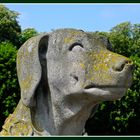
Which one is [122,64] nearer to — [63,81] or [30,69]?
[63,81]

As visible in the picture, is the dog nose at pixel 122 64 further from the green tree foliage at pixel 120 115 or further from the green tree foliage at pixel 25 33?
the green tree foliage at pixel 25 33

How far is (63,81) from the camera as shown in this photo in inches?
213

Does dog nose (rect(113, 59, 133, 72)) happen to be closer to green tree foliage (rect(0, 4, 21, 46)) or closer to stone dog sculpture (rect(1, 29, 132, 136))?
stone dog sculpture (rect(1, 29, 132, 136))

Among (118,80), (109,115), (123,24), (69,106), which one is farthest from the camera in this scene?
(123,24)

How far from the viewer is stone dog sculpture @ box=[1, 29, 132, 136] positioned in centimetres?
533

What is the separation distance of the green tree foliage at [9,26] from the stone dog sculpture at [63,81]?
34.7 metres

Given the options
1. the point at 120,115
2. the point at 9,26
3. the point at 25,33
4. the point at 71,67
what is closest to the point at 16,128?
the point at 71,67

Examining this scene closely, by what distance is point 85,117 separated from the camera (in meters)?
5.68

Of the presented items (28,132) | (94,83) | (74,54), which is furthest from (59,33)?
(28,132)

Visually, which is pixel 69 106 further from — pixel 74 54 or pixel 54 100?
pixel 74 54

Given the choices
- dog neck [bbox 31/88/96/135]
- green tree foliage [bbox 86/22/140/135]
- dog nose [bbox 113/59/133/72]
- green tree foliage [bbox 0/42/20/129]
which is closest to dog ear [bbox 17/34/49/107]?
dog neck [bbox 31/88/96/135]

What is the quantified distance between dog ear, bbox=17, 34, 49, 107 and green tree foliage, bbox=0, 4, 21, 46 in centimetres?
3469

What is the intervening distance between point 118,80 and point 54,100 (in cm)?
78

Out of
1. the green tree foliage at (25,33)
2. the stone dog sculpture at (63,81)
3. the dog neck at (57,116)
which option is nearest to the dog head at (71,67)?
the stone dog sculpture at (63,81)
